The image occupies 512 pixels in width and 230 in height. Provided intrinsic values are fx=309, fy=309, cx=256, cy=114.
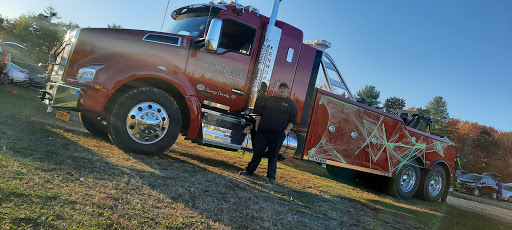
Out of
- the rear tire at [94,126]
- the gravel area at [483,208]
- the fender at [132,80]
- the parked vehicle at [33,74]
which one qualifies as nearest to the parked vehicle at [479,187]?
the gravel area at [483,208]

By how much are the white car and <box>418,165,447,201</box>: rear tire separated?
1579 cm

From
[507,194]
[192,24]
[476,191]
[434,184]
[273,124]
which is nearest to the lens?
[273,124]

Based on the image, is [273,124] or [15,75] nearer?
[273,124]

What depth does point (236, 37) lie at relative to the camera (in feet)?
18.4

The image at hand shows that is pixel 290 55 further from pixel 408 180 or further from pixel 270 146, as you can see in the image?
pixel 408 180

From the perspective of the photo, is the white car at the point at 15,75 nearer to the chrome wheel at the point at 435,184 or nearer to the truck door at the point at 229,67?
the truck door at the point at 229,67

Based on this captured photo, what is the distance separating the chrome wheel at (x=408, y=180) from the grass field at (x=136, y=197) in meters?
1.84

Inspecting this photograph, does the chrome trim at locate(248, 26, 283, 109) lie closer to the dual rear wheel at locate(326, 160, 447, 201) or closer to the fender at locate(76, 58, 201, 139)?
the fender at locate(76, 58, 201, 139)

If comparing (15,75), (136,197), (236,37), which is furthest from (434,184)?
(15,75)

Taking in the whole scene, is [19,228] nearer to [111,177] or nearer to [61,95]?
[111,177]

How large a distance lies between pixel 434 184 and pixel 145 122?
7.18m

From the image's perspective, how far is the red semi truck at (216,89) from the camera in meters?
4.65

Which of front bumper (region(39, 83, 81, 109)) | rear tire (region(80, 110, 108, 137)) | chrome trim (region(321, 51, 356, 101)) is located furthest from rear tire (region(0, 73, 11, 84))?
chrome trim (region(321, 51, 356, 101))

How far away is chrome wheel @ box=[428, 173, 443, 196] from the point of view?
25.5ft
